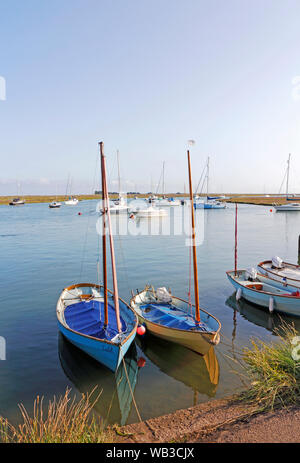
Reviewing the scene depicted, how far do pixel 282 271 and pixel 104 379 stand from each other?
56.2 feet

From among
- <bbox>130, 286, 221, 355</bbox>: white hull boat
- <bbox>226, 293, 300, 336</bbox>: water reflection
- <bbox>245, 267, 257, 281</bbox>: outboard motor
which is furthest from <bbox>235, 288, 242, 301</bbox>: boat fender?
<bbox>130, 286, 221, 355</bbox>: white hull boat

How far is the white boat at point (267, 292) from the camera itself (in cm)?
1884

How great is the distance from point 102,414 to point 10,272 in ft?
80.1

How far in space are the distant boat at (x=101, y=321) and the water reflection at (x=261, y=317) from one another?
7569 millimetres

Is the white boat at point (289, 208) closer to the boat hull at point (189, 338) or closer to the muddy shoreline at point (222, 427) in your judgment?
the boat hull at point (189, 338)

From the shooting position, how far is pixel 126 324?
49.5 ft

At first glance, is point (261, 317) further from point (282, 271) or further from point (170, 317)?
point (170, 317)

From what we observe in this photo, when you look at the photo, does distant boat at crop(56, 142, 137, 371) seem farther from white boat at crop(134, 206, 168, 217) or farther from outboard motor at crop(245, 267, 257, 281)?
white boat at crop(134, 206, 168, 217)

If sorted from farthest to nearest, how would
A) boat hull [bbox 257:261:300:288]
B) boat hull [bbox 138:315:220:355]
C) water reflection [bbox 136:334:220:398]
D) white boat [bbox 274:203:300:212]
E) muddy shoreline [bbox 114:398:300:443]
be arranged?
white boat [bbox 274:203:300:212] → boat hull [bbox 257:261:300:288] → boat hull [bbox 138:315:220:355] → water reflection [bbox 136:334:220:398] → muddy shoreline [bbox 114:398:300:443]

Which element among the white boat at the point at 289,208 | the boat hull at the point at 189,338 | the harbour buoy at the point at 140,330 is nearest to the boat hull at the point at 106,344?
the harbour buoy at the point at 140,330

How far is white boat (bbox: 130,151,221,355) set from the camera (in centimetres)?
1343

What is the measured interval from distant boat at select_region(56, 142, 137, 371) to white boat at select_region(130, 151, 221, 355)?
1.39 m

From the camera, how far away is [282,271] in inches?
933

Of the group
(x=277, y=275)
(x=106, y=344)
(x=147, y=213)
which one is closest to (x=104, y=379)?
(x=106, y=344)
